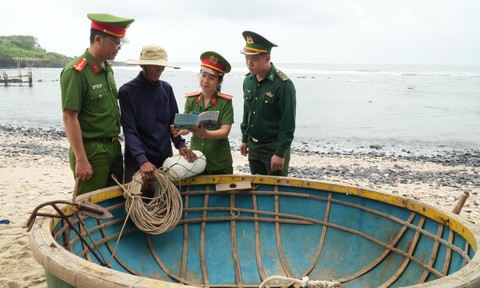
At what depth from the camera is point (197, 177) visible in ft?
14.0

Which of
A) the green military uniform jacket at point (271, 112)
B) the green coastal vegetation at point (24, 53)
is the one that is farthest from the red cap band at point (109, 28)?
the green coastal vegetation at point (24, 53)

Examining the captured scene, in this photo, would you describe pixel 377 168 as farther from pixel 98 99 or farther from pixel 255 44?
pixel 98 99

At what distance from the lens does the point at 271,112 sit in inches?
174

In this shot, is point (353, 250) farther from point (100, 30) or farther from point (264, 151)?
point (100, 30)

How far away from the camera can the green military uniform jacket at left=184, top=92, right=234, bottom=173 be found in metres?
4.18

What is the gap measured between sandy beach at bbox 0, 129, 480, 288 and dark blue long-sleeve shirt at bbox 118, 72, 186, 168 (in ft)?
4.97

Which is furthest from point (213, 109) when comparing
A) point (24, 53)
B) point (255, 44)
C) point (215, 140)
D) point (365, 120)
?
point (24, 53)

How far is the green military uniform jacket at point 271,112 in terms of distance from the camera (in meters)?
4.25

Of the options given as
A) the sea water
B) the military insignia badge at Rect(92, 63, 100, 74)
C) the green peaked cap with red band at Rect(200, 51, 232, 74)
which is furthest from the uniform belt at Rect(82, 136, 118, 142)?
the sea water

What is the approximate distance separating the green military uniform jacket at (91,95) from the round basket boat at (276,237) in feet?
1.71

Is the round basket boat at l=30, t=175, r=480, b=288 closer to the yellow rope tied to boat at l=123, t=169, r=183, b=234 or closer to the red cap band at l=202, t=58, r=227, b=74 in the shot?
the yellow rope tied to boat at l=123, t=169, r=183, b=234

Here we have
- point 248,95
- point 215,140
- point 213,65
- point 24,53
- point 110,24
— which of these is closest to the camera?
point 110,24

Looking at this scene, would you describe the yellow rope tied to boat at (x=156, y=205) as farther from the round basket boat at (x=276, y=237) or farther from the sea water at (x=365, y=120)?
the sea water at (x=365, y=120)

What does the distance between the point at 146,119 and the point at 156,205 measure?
0.74 meters
